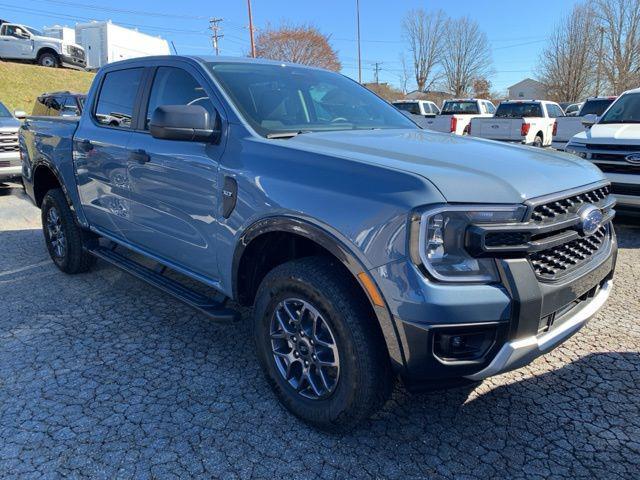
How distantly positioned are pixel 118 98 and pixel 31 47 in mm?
26247

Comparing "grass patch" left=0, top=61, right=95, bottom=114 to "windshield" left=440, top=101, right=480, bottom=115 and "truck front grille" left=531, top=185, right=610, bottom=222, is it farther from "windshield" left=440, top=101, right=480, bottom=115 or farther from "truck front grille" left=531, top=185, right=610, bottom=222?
"truck front grille" left=531, top=185, right=610, bottom=222

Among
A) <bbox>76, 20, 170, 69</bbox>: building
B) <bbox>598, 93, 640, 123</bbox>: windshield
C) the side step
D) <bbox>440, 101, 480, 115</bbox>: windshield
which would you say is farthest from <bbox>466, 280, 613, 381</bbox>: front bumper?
<bbox>76, 20, 170, 69</bbox>: building

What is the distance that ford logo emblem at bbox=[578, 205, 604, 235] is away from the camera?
7.66 ft

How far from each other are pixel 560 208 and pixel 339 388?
1307mm

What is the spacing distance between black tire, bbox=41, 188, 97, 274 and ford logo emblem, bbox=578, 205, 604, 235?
4010mm

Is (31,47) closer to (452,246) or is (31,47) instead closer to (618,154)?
(618,154)

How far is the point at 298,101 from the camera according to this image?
3285mm

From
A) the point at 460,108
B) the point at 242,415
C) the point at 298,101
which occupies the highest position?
the point at 460,108

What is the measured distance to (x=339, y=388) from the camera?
233 centimetres

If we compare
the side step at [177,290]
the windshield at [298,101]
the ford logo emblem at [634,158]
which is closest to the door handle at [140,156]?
the windshield at [298,101]

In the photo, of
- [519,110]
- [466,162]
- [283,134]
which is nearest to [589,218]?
[466,162]

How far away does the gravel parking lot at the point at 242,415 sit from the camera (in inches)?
90.4

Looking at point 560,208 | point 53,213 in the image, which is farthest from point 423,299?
point 53,213

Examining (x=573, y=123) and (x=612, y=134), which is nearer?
(x=612, y=134)
